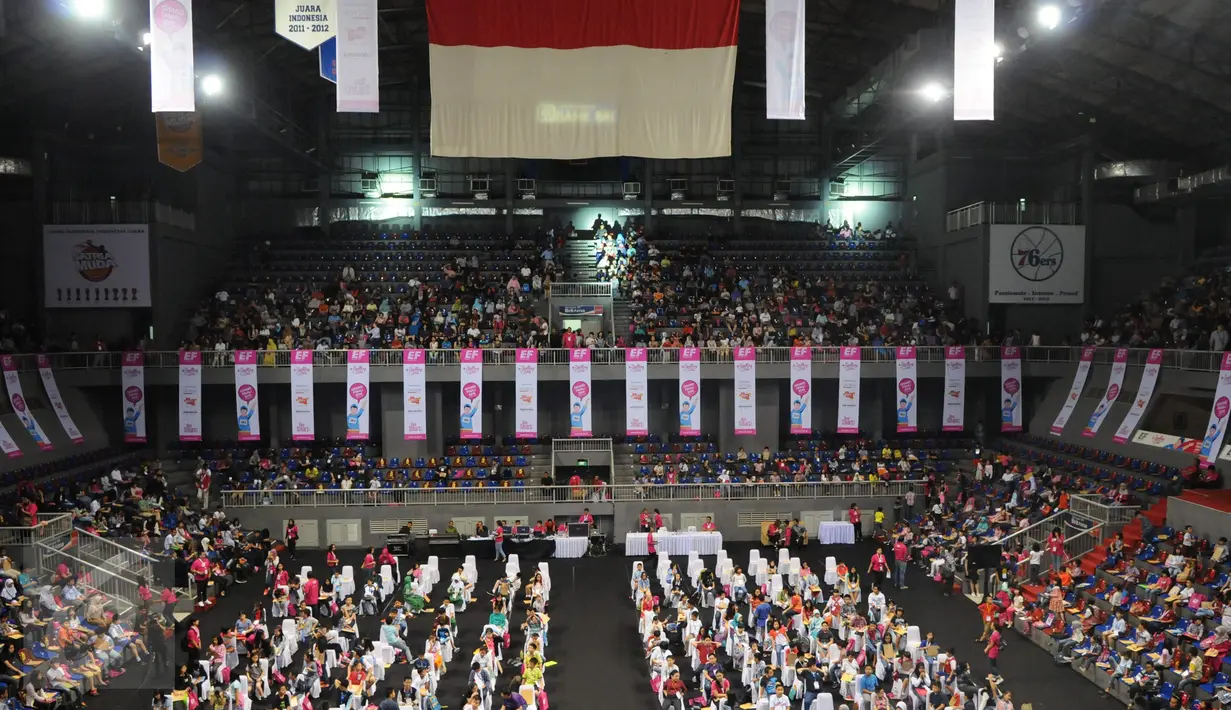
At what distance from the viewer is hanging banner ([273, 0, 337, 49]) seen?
16.0m

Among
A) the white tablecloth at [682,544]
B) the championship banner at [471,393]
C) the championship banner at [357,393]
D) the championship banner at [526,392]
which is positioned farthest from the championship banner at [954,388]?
the championship banner at [357,393]

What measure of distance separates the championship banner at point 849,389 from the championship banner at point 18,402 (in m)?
A: 23.1

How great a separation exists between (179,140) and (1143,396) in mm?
30251

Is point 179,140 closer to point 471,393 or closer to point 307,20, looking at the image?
point 471,393

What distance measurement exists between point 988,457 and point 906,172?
697 inches

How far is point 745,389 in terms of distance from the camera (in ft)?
93.0

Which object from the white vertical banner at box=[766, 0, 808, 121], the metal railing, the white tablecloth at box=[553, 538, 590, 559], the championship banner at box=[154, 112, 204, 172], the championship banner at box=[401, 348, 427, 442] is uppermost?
the championship banner at box=[154, 112, 204, 172]

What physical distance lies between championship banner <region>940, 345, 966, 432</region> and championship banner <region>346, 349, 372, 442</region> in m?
17.9

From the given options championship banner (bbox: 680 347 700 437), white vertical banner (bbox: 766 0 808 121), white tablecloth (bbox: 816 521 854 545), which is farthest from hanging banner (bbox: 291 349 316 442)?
white vertical banner (bbox: 766 0 808 121)

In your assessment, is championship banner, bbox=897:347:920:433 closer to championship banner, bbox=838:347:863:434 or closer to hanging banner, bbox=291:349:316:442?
championship banner, bbox=838:347:863:434

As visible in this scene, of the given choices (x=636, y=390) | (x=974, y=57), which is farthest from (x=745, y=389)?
(x=974, y=57)

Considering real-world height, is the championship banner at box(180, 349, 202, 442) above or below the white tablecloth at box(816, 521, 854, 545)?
above

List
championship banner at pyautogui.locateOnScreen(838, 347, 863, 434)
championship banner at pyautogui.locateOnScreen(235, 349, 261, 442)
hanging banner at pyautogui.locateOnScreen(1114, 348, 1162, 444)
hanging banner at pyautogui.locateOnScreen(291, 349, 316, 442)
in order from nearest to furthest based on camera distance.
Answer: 1. hanging banner at pyautogui.locateOnScreen(1114, 348, 1162, 444)
2. championship banner at pyautogui.locateOnScreen(235, 349, 261, 442)
3. hanging banner at pyautogui.locateOnScreen(291, 349, 316, 442)
4. championship banner at pyautogui.locateOnScreen(838, 347, 863, 434)

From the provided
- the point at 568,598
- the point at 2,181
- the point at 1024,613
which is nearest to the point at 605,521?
the point at 568,598
